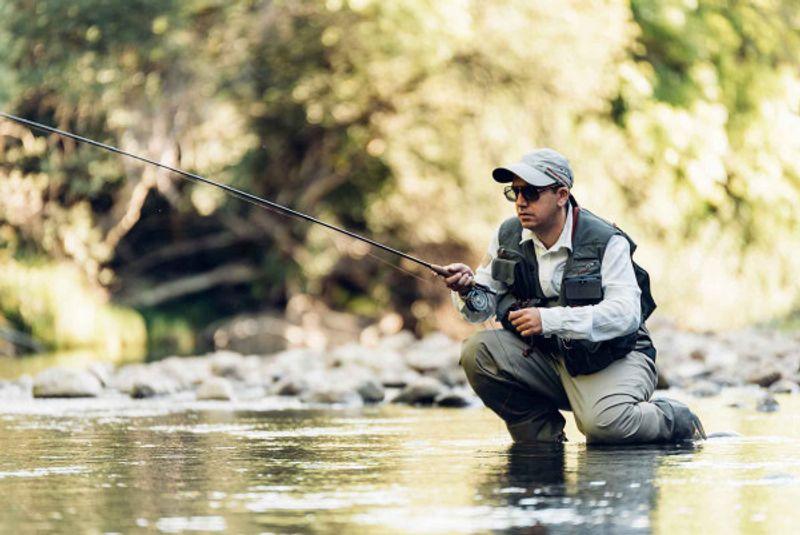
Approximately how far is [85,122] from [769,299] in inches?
325

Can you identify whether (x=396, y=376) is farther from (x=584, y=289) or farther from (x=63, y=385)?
(x=584, y=289)

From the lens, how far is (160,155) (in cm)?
1669

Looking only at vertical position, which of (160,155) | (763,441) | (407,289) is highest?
A: (160,155)

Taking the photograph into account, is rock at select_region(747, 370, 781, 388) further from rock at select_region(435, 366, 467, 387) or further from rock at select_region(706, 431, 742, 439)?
rock at select_region(706, 431, 742, 439)

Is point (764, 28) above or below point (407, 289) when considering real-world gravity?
above

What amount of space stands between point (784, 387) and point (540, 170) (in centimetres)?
384

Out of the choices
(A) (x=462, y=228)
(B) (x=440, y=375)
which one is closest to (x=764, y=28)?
(A) (x=462, y=228)

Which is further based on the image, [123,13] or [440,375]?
[123,13]

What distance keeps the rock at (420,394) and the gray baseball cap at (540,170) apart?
280cm

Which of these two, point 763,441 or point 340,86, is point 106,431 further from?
point 340,86

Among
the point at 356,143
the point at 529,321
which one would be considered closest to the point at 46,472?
the point at 529,321

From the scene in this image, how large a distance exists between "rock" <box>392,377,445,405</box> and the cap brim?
9.36ft

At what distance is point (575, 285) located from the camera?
5113 millimetres

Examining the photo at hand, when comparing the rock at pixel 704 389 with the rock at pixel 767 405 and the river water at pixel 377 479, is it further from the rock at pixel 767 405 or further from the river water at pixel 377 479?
the river water at pixel 377 479
